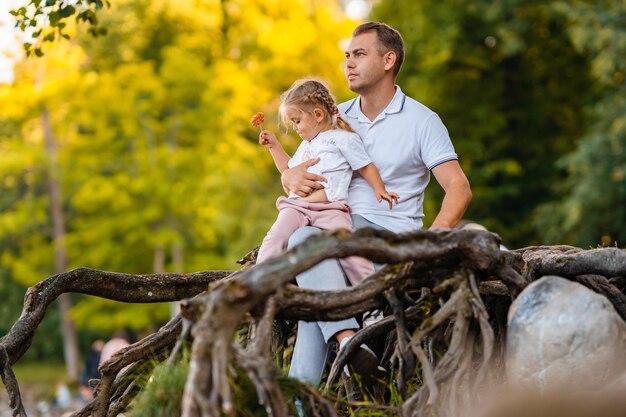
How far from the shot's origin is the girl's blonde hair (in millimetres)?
5992

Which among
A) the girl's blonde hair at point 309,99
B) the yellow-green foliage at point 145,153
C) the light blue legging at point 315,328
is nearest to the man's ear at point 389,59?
the girl's blonde hair at point 309,99

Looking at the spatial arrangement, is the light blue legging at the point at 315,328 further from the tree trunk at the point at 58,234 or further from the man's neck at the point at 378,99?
the tree trunk at the point at 58,234

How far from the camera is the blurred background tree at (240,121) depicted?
69.8 feet

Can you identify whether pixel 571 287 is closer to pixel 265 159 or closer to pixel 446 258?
pixel 446 258

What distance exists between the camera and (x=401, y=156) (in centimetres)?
633

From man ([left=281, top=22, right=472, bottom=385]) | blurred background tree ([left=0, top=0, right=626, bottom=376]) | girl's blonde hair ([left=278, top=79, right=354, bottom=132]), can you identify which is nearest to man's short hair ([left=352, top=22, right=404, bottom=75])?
man ([left=281, top=22, right=472, bottom=385])

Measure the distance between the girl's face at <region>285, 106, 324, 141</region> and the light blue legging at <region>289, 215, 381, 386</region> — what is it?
593 millimetres

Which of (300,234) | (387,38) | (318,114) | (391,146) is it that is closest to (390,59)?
(387,38)

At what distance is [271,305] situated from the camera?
4.48 metres

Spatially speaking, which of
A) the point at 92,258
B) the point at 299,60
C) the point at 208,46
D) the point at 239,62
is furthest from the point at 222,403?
the point at 208,46

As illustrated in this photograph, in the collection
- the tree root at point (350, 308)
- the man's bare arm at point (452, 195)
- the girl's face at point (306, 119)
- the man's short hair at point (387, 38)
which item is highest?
the man's short hair at point (387, 38)

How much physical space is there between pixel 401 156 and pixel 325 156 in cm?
51

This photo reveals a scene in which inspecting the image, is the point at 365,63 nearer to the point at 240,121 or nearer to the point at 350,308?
the point at 350,308

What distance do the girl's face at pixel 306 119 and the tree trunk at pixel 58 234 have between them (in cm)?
2625
